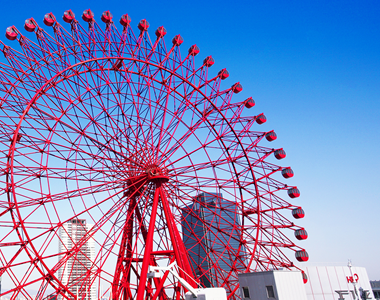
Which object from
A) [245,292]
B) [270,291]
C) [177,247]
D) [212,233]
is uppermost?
[212,233]

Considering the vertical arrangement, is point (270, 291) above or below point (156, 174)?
below

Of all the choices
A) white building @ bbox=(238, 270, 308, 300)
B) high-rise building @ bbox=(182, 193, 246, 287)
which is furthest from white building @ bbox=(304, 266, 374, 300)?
white building @ bbox=(238, 270, 308, 300)

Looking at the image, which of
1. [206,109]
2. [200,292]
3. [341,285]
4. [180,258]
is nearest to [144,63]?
[206,109]

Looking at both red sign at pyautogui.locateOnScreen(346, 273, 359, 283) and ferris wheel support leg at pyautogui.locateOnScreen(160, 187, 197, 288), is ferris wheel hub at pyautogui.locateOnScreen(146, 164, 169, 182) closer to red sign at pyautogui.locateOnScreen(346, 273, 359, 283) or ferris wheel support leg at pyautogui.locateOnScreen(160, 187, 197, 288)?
ferris wheel support leg at pyautogui.locateOnScreen(160, 187, 197, 288)

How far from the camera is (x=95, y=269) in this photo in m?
19.8

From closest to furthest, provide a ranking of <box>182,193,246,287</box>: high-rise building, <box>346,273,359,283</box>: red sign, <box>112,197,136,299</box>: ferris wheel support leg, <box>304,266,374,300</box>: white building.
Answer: <box>112,197,136,299</box>: ferris wheel support leg < <box>182,193,246,287</box>: high-rise building < <box>304,266,374,300</box>: white building < <box>346,273,359,283</box>: red sign

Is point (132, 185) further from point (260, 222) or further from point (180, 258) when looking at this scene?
point (260, 222)

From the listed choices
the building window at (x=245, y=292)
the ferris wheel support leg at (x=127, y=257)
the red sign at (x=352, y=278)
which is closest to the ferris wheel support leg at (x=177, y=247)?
the ferris wheel support leg at (x=127, y=257)

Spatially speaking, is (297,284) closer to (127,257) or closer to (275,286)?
(275,286)

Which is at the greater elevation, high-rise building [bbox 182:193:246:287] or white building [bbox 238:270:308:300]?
high-rise building [bbox 182:193:246:287]

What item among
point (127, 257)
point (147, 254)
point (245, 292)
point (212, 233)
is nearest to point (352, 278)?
point (245, 292)

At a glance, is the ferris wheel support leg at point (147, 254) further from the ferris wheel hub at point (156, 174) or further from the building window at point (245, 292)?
the building window at point (245, 292)

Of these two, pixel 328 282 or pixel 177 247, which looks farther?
pixel 328 282

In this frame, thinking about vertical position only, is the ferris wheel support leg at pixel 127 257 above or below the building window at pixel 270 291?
above
